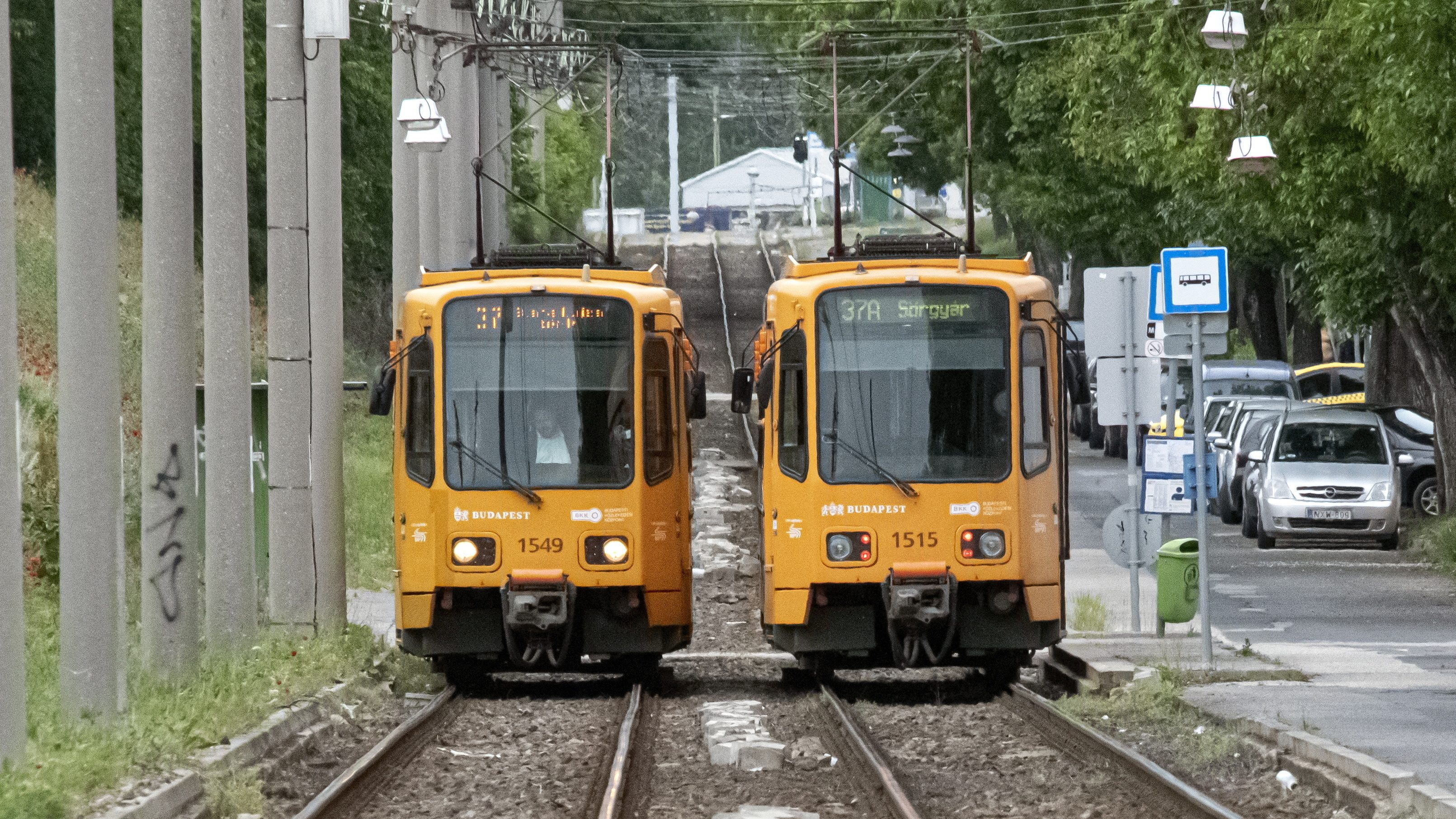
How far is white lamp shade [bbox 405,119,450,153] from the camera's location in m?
22.1

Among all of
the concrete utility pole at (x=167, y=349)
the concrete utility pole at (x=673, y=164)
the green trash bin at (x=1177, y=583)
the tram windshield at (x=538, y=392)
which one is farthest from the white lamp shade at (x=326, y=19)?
the concrete utility pole at (x=673, y=164)

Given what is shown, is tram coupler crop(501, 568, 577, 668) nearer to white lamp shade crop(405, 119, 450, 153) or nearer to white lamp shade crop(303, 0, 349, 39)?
white lamp shade crop(303, 0, 349, 39)

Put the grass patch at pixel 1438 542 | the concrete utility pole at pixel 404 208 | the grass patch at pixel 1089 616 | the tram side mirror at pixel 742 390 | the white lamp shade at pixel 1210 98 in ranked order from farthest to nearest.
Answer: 1. the grass patch at pixel 1438 542
2. the white lamp shade at pixel 1210 98
3. the concrete utility pole at pixel 404 208
4. the grass patch at pixel 1089 616
5. the tram side mirror at pixel 742 390

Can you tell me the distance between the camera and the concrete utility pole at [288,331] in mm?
18734

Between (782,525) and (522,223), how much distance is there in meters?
37.9

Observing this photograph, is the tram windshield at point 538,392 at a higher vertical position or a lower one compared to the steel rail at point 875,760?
higher

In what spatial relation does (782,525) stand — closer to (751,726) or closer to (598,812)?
(751,726)

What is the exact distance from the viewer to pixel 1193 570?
19.3 meters

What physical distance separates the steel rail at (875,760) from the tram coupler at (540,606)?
2044 mm

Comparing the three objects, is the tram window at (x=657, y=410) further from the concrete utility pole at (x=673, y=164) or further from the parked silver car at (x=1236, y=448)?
the concrete utility pole at (x=673, y=164)

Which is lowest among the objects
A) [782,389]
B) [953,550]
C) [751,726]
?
[751,726]

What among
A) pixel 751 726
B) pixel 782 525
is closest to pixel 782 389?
pixel 782 525

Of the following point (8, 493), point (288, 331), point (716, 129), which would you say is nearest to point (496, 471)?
point (288, 331)

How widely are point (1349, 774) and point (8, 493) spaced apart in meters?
6.72
